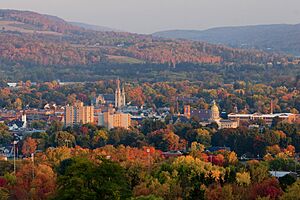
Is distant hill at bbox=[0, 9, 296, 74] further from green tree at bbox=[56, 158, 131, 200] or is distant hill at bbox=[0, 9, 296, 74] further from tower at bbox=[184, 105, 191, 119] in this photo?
green tree at bbox=[56, 158, 131, 200]

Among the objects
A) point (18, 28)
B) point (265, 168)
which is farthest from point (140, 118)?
point (18, 28)

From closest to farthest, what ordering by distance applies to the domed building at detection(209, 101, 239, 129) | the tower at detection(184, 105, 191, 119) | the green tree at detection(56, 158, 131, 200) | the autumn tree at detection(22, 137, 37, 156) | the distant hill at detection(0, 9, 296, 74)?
the green tree at detection(56, 158, 131, 200) < the autumn tree at detection(22, 137, 37, 156) < the domed building at detection(209, 101, 239, 129) < the tower at detection(184, 105, 191, 119) < the distant hill at detection(0, 9, 296, 74)

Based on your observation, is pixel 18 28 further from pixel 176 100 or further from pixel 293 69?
pixel 176 100

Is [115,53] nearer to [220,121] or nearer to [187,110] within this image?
[187,110]

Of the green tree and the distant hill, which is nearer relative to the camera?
the green tree

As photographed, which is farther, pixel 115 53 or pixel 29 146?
pixel 115 53

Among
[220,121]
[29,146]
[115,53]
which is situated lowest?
[220,121]

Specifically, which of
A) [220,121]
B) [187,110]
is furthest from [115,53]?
[220,121]

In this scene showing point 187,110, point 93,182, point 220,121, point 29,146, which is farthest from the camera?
point 187,110

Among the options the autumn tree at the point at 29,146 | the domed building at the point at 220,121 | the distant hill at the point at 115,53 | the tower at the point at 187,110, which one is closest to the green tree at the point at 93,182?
the autumn tree at the point at 29,146

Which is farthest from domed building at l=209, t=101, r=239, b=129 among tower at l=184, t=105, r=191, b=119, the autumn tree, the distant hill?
the distant hill

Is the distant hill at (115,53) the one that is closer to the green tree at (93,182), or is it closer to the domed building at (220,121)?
the domed building at (220,121)
